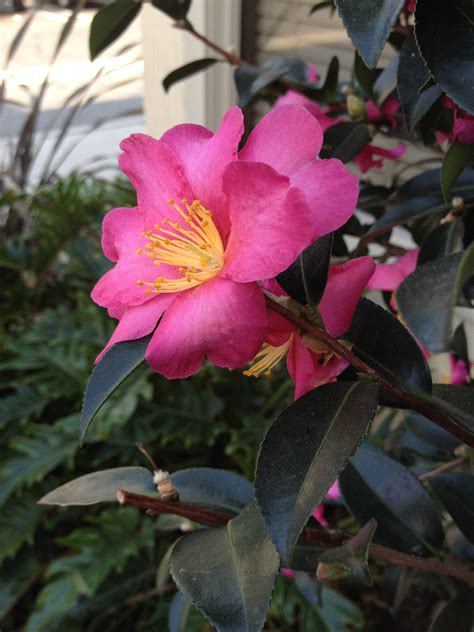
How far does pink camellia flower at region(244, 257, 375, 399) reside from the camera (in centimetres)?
37

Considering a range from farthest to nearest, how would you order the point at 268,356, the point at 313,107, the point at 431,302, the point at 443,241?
the point at 313,107 → the point at 443,241 → the point at 268,356 → the point at 431,302

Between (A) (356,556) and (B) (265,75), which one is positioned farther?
(B) (265,75)

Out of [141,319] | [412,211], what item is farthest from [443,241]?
[141,319]

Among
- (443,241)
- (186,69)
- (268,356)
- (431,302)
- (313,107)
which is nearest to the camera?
(431,302)

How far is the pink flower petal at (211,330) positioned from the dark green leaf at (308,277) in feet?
0.10

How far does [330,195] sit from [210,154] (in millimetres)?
88

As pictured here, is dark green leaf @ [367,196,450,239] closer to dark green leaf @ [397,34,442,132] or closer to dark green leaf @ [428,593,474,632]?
dark green leaf @ [397,34,442,132]

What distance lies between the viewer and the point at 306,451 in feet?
1.20

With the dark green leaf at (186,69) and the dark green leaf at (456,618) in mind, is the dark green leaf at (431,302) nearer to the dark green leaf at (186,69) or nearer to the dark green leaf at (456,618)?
the dark green leaf at (456,618)

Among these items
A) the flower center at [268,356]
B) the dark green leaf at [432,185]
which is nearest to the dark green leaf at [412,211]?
the dark green leaf at [432,185]

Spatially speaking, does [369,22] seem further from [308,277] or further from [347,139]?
[347,139]

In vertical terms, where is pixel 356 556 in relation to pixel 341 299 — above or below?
below

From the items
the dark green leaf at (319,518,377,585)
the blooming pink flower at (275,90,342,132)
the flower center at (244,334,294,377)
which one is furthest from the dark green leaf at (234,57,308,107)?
the dark green leaf at (319,518,377,585)

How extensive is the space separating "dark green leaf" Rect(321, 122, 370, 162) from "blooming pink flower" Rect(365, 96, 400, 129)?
0.05 m
